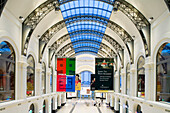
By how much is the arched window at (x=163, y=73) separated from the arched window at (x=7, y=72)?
14548mm

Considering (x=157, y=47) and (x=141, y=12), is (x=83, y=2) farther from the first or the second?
(x=157, y=47)

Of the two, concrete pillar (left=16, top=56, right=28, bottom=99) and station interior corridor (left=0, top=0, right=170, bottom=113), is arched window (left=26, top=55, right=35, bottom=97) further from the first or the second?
concrete pillar (left=16, top=56, right=28, bottom=99)

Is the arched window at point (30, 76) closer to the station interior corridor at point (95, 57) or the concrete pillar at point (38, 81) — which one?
the station interior corridor at point (95, 57)

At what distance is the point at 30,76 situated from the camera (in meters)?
25.1

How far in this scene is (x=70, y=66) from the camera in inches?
975

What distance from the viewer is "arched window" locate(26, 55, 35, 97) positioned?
2431 cm

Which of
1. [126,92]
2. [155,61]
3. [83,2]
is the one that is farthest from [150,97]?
[83,2]

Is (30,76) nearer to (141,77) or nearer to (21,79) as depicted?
(21,79)

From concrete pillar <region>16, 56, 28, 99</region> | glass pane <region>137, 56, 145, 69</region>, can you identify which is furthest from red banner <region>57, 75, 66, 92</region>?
glass pane <region>137, 56, 145, 69</region>

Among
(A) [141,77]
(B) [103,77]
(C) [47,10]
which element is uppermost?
(C) [47,10]

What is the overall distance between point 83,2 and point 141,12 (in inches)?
460

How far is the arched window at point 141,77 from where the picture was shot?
23656 mm

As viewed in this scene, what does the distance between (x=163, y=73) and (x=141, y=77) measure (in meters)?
7.26

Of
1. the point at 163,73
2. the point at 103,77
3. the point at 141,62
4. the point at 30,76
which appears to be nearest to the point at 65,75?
the point at 30,76
